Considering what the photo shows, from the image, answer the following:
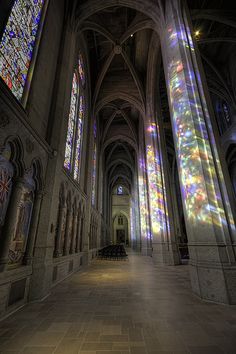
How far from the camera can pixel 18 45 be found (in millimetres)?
4254

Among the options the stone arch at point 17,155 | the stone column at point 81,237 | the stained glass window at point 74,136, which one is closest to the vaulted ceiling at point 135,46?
the stained glass window at point 74,136

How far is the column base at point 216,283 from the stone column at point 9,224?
4.23m

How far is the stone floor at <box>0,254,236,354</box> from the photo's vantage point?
2102mm

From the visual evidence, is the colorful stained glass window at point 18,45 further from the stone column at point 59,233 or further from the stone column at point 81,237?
the stone column at point 81,237

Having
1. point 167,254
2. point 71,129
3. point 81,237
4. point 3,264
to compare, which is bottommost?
point 167,254

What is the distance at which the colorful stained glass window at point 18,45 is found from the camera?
3.78m

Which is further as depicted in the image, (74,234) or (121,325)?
(74,234)

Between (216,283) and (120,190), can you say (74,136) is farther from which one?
(120,190)

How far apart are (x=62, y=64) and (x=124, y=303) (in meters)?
8.07

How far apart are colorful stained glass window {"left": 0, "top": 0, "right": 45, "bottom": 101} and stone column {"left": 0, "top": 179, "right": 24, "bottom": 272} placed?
92.1 inches

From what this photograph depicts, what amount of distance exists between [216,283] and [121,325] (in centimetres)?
232

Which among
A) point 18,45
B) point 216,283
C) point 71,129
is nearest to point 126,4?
point 71,129

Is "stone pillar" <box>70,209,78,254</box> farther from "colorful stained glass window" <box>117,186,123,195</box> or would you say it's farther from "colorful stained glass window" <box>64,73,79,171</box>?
"colorful stained glass window" <box>117,186,123,195</box>

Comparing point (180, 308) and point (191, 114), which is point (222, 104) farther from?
point (180, 308)
